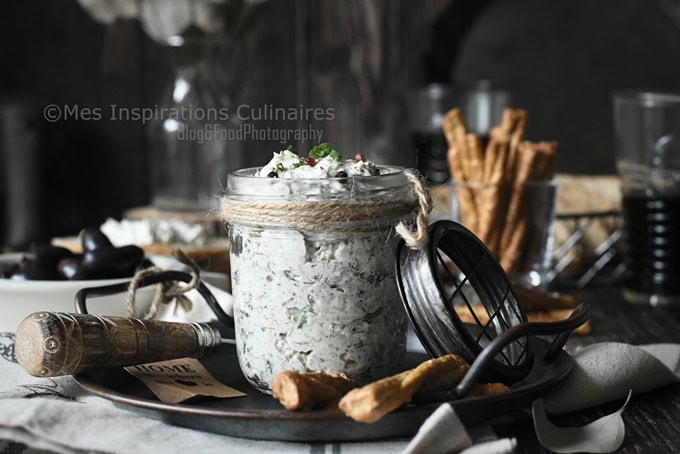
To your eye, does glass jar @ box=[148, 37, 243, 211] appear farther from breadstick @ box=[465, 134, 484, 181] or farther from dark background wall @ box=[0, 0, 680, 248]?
breadstick @ box=[465, 134, 484, 181]

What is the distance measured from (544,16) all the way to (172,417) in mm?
1868

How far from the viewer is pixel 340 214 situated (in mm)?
783

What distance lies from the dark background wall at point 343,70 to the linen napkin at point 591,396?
1.40m

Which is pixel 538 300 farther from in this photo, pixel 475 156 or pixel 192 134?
pixel 192 134

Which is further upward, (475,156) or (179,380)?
(475,156)

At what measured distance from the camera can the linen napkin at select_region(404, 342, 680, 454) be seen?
68 cm

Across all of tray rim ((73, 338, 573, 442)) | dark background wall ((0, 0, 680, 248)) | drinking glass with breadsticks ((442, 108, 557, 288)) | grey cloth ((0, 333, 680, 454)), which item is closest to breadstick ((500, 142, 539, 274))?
drinking glass with breadsticks ((442, 108, 557, 288))

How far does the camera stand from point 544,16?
2.33m

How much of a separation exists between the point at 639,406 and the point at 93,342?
0.54 meters

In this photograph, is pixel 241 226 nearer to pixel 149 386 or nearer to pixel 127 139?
pixel 149 386

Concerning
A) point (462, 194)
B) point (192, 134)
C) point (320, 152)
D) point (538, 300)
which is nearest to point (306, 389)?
point (320, 152)

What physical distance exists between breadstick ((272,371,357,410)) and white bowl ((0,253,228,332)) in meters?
0.34

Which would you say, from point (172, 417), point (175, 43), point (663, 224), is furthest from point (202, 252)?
point (175, 43)

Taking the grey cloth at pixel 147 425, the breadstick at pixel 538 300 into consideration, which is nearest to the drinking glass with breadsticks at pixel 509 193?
the breadstick at pixel 538 300
